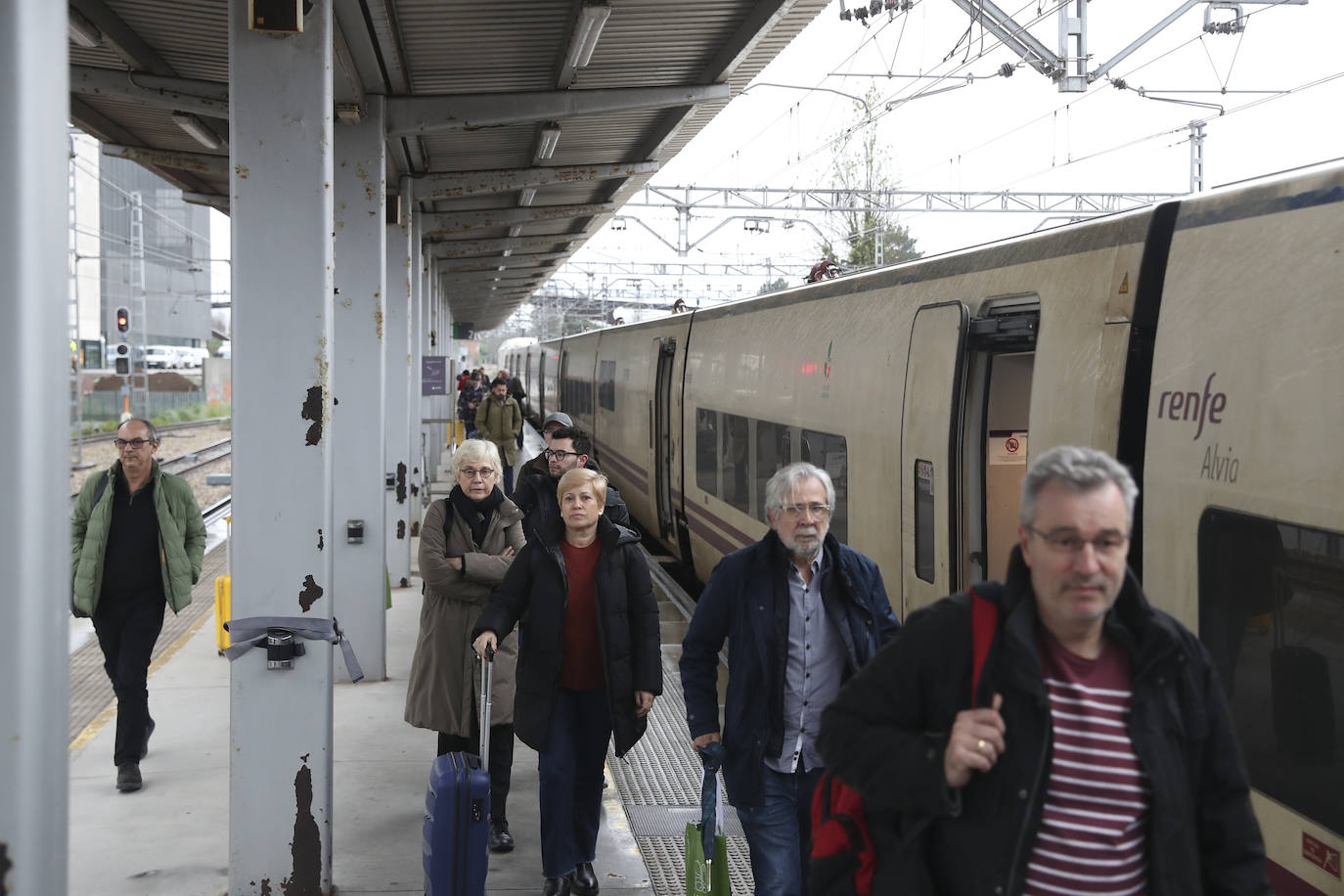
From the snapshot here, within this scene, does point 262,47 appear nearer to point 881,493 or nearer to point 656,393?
point 881,493

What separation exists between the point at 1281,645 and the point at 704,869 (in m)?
1.90

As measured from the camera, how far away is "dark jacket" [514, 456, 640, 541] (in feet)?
16.4

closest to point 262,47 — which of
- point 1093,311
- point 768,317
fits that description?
point 1093,311

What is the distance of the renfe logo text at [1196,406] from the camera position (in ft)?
11.9

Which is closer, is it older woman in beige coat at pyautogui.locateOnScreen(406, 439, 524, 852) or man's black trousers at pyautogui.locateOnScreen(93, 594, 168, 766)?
older woman in beige coat at pyautogui.locateOnScreen(406, 439, 524, 852)

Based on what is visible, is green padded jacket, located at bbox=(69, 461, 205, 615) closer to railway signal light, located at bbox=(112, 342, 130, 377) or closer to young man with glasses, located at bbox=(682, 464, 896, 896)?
young man with glasses, located at bbox=(682, 464, 896, 896)

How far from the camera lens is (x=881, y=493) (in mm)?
6316

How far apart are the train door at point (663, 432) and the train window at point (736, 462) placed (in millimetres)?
2366

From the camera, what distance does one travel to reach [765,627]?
153 inches

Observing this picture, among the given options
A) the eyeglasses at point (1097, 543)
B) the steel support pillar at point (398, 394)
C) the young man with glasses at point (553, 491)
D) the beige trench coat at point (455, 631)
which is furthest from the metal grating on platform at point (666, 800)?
the steel support pillar at point (398, 394)

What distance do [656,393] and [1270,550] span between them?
36.2ft

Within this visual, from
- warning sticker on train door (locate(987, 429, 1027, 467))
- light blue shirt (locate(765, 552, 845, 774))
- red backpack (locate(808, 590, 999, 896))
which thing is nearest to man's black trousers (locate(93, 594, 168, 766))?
light blue shirt (locate(765, 552, 845, 774))

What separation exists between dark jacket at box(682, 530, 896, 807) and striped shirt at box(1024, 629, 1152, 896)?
160 cm

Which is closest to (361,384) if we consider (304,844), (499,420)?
(304,844)
